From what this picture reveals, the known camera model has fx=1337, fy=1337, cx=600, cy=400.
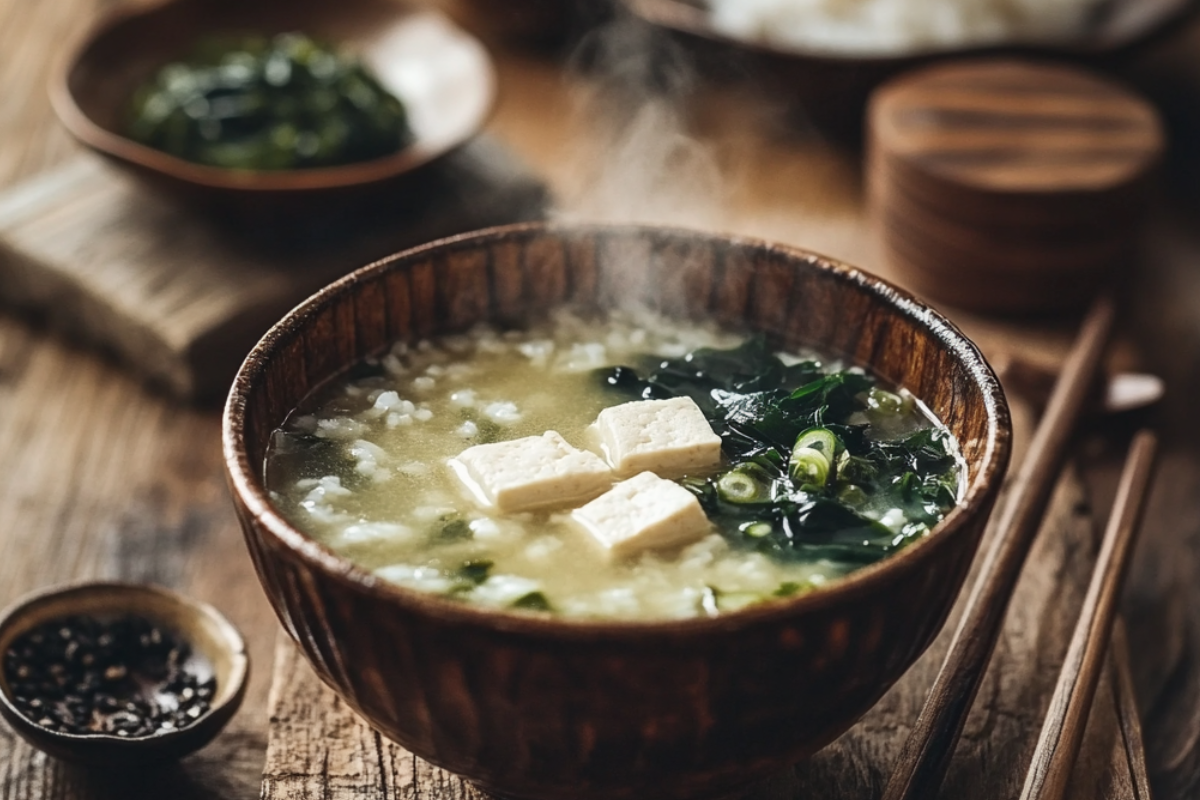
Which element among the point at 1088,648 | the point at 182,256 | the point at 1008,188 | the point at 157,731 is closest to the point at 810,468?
the point at 1088,648

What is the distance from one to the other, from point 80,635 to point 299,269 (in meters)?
1.42

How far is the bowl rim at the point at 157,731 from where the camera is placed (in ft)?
7.66

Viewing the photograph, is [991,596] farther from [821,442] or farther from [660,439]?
[660,439]

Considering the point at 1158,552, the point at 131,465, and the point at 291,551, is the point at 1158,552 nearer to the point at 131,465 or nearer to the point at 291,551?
the point at 291,551

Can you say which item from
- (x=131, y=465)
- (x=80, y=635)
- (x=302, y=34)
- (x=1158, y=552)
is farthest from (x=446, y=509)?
(x=302, y=34)

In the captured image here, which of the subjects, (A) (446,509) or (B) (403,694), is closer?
(B) (403,694)

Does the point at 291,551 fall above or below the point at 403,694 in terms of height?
above

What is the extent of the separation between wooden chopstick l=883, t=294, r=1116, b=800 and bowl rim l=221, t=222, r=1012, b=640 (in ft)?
1.51

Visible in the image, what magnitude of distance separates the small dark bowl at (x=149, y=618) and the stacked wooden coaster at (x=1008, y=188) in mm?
2152

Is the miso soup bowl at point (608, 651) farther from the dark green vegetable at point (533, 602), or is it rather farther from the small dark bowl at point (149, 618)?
the small dark bowl at point (149, 618)

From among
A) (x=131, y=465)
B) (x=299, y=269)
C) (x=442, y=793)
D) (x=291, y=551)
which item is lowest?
(x=131, y=465)

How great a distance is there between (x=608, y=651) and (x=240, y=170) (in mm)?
2685

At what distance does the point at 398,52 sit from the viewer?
457cm

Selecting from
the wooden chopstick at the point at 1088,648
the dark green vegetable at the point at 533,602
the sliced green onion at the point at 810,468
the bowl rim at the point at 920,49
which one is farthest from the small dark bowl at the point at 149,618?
the bowl rim at the point at 920,49
